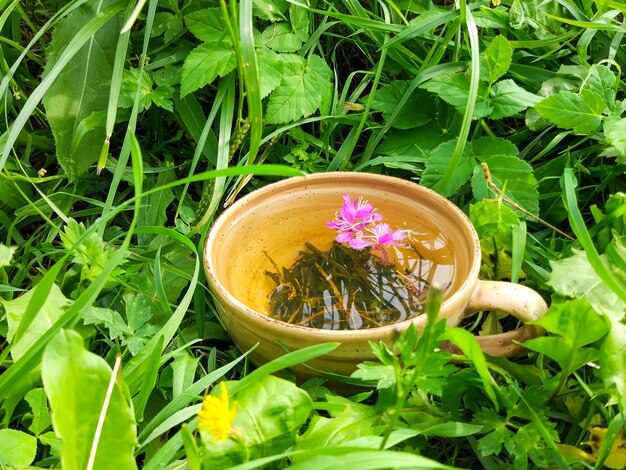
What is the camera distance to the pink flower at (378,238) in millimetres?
1554

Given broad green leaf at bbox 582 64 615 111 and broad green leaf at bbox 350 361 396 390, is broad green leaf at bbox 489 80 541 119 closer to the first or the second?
broad green leaf at bbox 582 64 615 111

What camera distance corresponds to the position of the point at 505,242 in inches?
59.4

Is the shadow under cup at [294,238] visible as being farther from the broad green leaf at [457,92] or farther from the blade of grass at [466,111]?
the broad green leaf at [457,92]

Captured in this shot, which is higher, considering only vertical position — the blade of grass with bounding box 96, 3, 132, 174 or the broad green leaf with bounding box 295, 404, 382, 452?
the blade of grass with bounding box 96, 3, 132, 174

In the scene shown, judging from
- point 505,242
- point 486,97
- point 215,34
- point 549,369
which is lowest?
point 549,369

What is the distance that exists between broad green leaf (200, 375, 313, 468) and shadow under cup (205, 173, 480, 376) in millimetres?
145

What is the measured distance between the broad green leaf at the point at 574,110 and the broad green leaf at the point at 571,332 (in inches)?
21.6

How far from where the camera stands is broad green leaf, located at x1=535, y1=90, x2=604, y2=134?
5.13ft

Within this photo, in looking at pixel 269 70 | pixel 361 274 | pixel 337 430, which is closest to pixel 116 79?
pixel 269 70

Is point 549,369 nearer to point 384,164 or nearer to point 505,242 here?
point 505,242

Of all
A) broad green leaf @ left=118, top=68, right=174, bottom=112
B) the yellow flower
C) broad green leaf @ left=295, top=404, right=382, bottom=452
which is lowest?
broad green leaf @ left=295, top=404, right=382, bottom=452

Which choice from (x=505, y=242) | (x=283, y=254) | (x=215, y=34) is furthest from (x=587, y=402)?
(x=215, y=34)

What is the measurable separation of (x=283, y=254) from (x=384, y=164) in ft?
1.18

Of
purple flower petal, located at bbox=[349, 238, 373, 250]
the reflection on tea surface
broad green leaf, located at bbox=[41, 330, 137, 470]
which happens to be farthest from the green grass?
purple flower petal, located at bbox=[349, 238, 373, 250]
